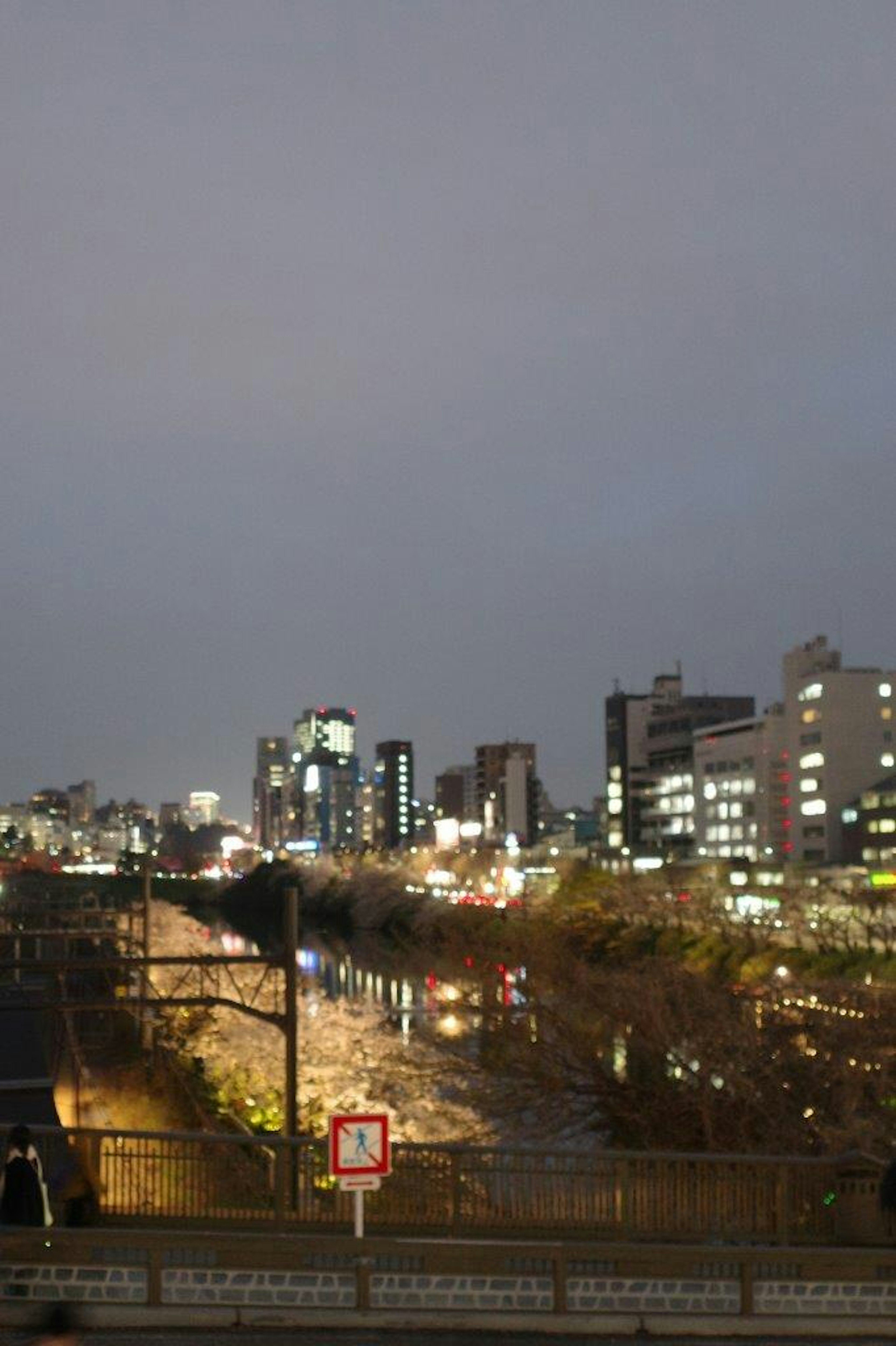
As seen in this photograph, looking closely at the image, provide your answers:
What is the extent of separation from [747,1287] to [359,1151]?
2.67 m

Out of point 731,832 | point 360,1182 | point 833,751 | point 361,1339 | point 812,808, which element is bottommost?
point 361,1339

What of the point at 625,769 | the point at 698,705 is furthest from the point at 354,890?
the point at 698,705

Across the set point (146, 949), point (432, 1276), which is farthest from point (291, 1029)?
point (146, 949)

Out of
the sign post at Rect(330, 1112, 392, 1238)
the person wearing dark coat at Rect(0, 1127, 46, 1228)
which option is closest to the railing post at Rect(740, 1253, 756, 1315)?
the sign post at Rect(330, 1112, 392, 1238)

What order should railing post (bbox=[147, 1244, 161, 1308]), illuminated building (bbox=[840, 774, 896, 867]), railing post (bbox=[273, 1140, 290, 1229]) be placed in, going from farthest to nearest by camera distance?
1. illuminated building (bbox=[840, 774, 896, 867])
2. railing post (bbox=[273, 1140, 290, 1229])
3. railing post (bbox=[147, 1244, 161, 1308])

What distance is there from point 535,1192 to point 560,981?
64.4ft

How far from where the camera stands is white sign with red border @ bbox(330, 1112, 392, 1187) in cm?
989

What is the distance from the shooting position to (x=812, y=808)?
88000 mm

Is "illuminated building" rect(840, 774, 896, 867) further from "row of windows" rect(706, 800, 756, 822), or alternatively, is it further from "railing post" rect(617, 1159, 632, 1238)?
"railing post" rect(617, 1159, 632, 1238)

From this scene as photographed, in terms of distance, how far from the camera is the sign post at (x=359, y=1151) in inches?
389

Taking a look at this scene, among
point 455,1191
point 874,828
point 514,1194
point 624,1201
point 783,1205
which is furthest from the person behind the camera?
point 874,828

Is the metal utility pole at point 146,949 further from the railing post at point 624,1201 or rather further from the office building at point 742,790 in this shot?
the office building at point 742,790

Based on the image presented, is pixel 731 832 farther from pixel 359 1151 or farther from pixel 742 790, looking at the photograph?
pixel 359 1151

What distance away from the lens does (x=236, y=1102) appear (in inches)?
1086
